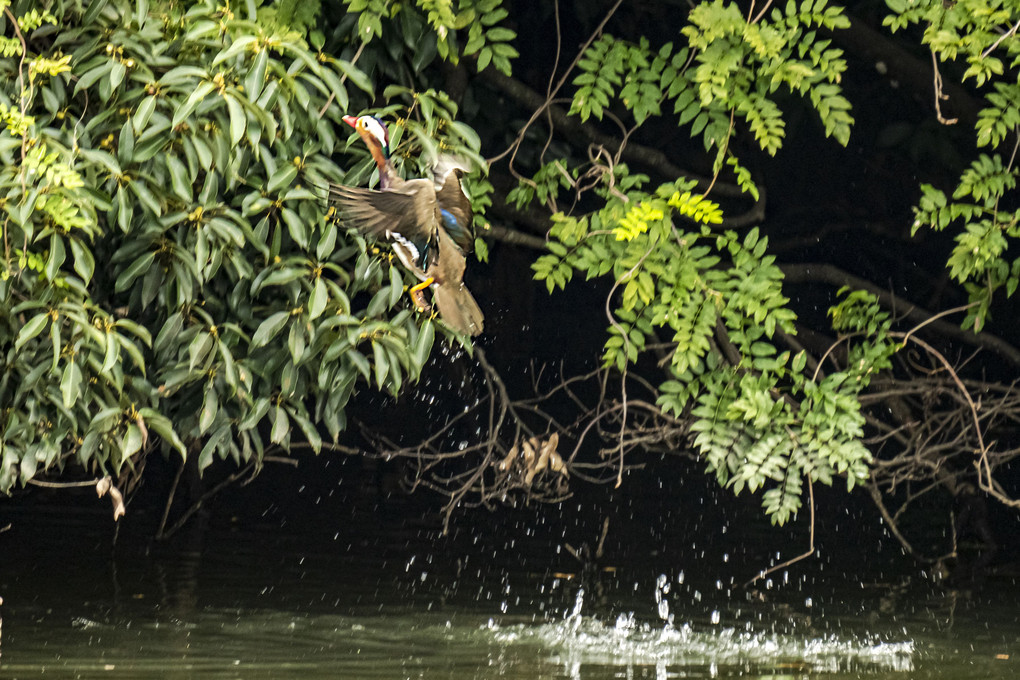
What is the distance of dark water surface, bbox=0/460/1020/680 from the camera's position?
501 centimetres

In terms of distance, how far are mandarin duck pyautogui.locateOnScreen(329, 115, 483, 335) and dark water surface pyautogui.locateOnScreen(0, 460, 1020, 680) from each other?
133 centimetres

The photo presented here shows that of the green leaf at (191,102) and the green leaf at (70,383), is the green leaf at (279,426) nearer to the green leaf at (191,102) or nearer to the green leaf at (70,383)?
the green leaf at (70,383)

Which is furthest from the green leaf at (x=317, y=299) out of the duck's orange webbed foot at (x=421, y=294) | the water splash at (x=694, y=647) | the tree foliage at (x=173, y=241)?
the water splash at (x=694, y=647)

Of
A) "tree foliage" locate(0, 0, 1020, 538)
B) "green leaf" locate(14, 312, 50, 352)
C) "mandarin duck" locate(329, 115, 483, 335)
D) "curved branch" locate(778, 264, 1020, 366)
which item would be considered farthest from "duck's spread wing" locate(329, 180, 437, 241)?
"curved branch" locate(778, 264, 1020, 366)

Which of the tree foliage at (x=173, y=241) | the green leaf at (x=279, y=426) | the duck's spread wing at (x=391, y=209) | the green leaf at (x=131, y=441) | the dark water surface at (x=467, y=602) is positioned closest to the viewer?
the duck's spread wing at (x=391, y=209)

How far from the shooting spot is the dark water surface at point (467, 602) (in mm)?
5008

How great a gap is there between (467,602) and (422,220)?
2443mm

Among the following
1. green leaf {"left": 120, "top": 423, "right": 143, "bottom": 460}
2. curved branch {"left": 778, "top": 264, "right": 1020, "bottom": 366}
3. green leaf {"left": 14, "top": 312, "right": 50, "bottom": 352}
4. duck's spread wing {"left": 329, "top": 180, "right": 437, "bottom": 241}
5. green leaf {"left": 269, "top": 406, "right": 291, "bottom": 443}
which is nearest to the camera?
duck's spread wing {"left": 329, "top": 180, "right": 437, "bottom": 241}

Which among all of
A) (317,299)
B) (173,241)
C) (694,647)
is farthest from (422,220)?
(694,647)

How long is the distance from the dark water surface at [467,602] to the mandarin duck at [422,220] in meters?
1.33

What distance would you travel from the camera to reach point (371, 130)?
4.16 metres

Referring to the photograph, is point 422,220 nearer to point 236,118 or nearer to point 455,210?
point 455,210

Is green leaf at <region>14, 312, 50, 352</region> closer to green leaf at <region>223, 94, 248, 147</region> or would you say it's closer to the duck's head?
green leaf at <region>223, 94, 248, 147</region>

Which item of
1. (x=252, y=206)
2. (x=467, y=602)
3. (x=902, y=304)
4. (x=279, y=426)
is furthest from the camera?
(x=902, y=304)
